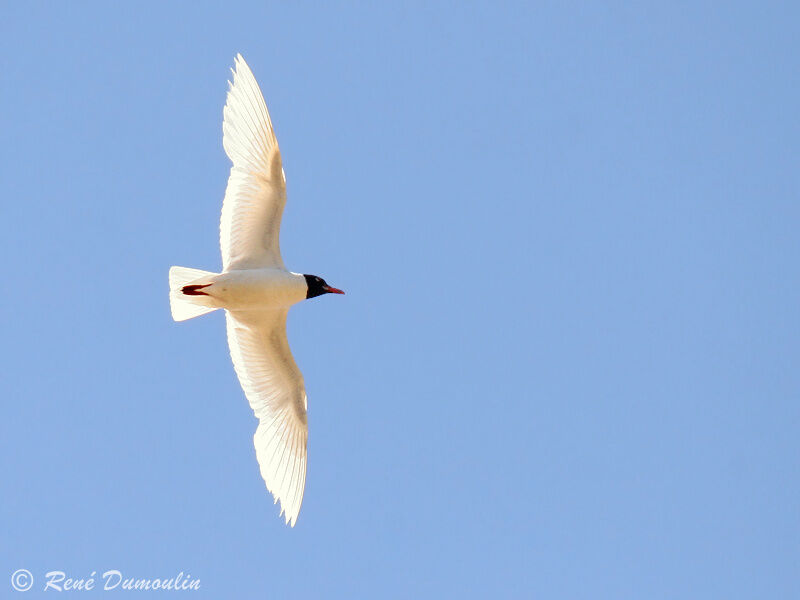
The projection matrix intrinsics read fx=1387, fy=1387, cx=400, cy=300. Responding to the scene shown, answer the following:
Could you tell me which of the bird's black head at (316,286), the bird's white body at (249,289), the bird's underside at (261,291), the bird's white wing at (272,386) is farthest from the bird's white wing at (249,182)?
the bird's white wing at (272,386)

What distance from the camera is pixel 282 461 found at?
49.7ft

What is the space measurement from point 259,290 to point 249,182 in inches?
44.8

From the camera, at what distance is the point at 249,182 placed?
14516 mm

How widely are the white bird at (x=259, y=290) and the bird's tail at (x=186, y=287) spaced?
0.01 metres

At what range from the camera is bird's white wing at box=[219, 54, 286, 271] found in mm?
14320

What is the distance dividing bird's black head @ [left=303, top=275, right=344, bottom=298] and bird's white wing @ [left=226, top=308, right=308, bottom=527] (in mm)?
427

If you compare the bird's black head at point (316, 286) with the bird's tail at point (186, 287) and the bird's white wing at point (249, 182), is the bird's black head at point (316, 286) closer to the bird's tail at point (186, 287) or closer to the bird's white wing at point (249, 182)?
the bird's white wing at point (249, 182)

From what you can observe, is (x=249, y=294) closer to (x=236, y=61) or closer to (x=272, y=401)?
(x=272, y=401)

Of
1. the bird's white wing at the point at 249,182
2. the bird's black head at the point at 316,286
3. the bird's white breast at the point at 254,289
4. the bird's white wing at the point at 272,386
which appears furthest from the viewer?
the bird's white wing at the point at 272,386

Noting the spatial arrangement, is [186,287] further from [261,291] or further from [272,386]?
[272,386]

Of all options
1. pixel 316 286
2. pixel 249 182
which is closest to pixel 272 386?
pixel 316 286

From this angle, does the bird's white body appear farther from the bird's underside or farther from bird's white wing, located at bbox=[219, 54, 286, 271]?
bird's white wing, located at bbox=[219, 54, 286, 271]

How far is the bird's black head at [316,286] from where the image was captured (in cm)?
1498

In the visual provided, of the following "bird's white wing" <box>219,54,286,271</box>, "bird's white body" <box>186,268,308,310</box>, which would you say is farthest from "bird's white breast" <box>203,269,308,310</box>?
"bird's white wing" <box>219,54,286,271</box>
